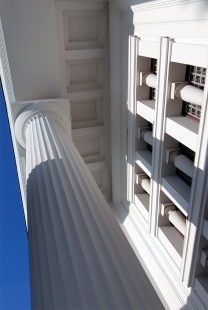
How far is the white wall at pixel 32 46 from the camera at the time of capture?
26.3 feet

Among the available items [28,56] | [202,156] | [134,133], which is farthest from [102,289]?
[28,56]

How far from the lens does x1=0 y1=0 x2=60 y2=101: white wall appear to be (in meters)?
8.01

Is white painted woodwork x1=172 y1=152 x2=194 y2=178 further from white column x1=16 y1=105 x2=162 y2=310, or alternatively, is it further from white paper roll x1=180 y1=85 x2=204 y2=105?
white column x1=16 y1=105 x2=162 y2=310

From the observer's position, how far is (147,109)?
809 cm

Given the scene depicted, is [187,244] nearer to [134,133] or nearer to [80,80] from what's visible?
[134,133]

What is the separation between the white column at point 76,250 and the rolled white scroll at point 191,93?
289 cm

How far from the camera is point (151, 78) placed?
7734 mm

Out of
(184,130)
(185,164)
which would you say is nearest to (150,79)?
(184,130)

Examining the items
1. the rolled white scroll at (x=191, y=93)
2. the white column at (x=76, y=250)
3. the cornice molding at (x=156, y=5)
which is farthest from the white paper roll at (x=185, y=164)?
the cornice molding at (x=156, y=5)

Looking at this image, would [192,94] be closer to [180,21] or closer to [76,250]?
[180,21]

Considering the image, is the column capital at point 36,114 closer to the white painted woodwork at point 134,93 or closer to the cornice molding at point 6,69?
the white painted woodwork at point 134,93

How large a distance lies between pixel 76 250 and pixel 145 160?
5968 millimetres

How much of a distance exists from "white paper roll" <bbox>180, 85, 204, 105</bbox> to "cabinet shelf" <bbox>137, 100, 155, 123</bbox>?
165 centimetres

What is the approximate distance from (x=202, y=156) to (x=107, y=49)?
5.84 meters
